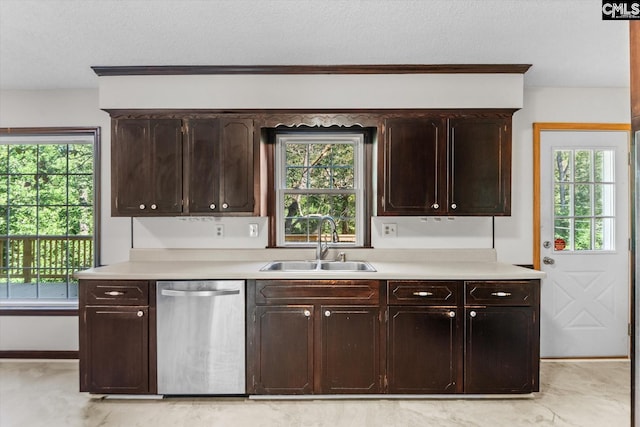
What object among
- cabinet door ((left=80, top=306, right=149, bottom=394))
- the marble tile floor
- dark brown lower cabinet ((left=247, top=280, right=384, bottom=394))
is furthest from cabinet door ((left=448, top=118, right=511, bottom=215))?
cabinet door ((left=80, top=306, right=149, bottom=394))

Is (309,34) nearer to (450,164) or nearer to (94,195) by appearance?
(450,164)

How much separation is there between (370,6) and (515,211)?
2.25m

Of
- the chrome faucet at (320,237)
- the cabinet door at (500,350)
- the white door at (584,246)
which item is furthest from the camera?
the white door at (584,246)

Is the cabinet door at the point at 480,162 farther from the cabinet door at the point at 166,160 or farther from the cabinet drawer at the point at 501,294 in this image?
the cabinet door at the point at 166,160

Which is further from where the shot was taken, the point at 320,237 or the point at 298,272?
the point at 320,237

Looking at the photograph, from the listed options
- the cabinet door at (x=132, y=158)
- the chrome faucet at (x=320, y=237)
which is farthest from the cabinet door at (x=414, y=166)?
the cabinet door at (x=132, y=158)

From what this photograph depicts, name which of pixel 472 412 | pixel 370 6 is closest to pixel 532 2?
pixel 370 6

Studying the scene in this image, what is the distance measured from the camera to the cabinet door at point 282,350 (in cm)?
271

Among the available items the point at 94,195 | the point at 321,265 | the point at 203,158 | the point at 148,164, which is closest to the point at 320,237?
the point at 321,265

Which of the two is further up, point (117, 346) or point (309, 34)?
point (309, 34)

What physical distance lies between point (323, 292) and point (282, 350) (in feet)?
1.63

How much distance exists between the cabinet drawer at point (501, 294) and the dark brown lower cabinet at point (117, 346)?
2262mm

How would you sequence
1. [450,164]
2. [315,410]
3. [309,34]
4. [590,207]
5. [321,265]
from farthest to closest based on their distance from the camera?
[590,207] < [321,265] < [450,164] < [315,410] < [309,34]

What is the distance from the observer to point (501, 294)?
8.89 feet
